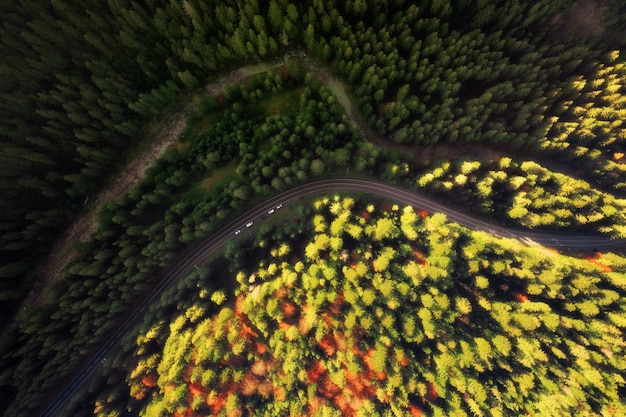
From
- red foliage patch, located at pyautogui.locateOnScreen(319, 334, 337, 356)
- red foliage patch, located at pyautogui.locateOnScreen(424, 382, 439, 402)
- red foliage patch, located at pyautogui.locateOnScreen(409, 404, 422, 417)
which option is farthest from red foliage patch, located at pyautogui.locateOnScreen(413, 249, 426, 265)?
red foliage patch, located at pyautogui.locateOnScreen(409, 404, 422, 417)

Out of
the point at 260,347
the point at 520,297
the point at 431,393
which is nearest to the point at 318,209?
the point at 260,347

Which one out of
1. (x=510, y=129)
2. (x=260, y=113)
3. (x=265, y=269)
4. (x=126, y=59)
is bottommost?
(x=265, y=269)

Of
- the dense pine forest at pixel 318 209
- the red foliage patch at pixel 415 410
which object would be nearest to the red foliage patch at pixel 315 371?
the dense pine forest at pixel 318 209

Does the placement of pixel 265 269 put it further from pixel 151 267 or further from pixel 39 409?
pixel 39 409

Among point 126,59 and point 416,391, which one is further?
point 416,391

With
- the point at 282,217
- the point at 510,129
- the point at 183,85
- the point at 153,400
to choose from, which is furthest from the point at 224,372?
the point at 510,129

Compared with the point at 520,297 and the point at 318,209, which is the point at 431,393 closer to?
the point at 520,297

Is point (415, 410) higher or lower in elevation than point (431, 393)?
lower

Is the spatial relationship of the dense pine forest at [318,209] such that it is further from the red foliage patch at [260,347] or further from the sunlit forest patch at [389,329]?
the sunlit forest patch at [389,329]
